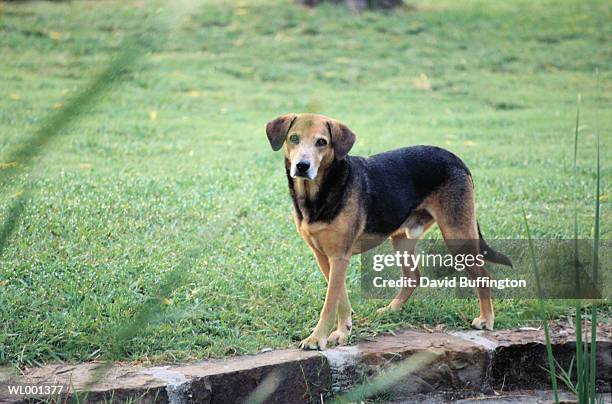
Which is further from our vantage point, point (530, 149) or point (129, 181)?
point (530, 149)

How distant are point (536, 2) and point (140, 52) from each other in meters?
16.4

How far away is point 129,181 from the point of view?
7.12m

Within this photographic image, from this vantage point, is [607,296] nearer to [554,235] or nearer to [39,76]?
[554,235]

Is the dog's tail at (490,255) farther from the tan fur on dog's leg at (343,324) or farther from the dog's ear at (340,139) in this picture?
the dog's ear at (340,139)

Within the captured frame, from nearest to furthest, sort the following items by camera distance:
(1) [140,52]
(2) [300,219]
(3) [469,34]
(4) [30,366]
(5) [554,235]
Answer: (1) [140,52] → (4) [30,366] → (2) [300,219] → (5) [554,235] → (3) [469,34]

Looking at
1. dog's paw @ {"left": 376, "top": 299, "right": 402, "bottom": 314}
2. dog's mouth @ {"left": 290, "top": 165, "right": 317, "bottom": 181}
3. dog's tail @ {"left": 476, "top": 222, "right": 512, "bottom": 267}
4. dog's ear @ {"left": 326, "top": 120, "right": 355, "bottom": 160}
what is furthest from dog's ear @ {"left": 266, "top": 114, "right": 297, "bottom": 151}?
dog's tail @ {"left": 476, "top": 222, "right": 512, "bottom": 267}

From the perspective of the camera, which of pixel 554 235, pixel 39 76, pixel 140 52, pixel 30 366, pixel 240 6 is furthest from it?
pixel 240 6

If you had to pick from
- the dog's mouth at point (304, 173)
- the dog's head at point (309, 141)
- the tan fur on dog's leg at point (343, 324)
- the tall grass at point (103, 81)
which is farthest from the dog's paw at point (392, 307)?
the tall grass at point (103, 81)

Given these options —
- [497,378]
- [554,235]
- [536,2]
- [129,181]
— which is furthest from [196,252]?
[536,2]

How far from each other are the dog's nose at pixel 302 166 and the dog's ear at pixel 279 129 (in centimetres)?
36

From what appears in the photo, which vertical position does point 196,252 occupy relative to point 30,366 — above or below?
above

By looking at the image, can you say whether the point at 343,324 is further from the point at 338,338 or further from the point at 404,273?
the point at 404,273

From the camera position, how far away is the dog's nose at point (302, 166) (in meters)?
4.09

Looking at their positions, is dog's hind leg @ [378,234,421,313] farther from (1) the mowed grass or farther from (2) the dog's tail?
(2) the dog's tail
